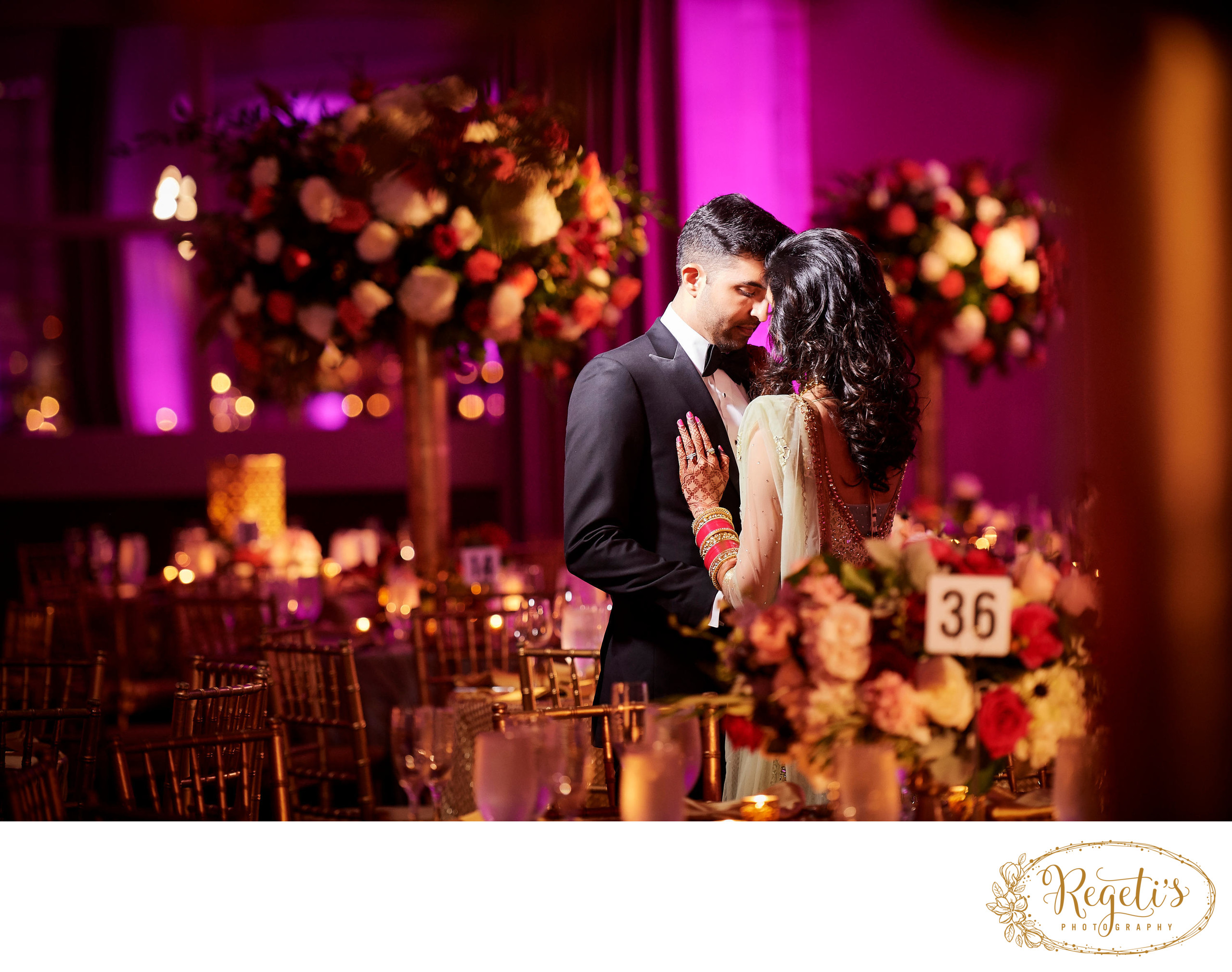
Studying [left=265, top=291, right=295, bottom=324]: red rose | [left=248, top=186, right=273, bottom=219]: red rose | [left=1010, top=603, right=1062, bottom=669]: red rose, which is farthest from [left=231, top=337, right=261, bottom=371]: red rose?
[left=1010, top=603, right=1062, bottom=669]: red rose

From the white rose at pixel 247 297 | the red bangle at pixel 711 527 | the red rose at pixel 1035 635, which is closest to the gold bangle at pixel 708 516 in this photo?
the red bangle at pixel 711 527

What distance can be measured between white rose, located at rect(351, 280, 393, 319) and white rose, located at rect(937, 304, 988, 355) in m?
2.14

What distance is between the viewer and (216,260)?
404cm

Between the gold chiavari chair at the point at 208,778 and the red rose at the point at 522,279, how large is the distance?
5.08 ft

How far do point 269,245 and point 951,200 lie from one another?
96.9 inches

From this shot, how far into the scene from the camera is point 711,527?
2.16 m

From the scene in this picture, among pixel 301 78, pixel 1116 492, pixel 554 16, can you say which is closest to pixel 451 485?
pixel 301 78

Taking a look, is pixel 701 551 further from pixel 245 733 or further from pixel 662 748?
pixel 245 733

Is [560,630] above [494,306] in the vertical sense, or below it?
below

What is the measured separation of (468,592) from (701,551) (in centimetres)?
206

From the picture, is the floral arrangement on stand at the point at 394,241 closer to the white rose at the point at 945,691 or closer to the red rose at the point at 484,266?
the red rose at the point at 484,266

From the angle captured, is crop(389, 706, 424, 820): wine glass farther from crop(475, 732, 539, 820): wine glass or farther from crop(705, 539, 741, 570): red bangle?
crop(705, 539, 741, 570): red bangle

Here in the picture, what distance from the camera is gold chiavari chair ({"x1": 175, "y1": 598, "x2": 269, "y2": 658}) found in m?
4.49

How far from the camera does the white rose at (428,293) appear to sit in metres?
3.74
